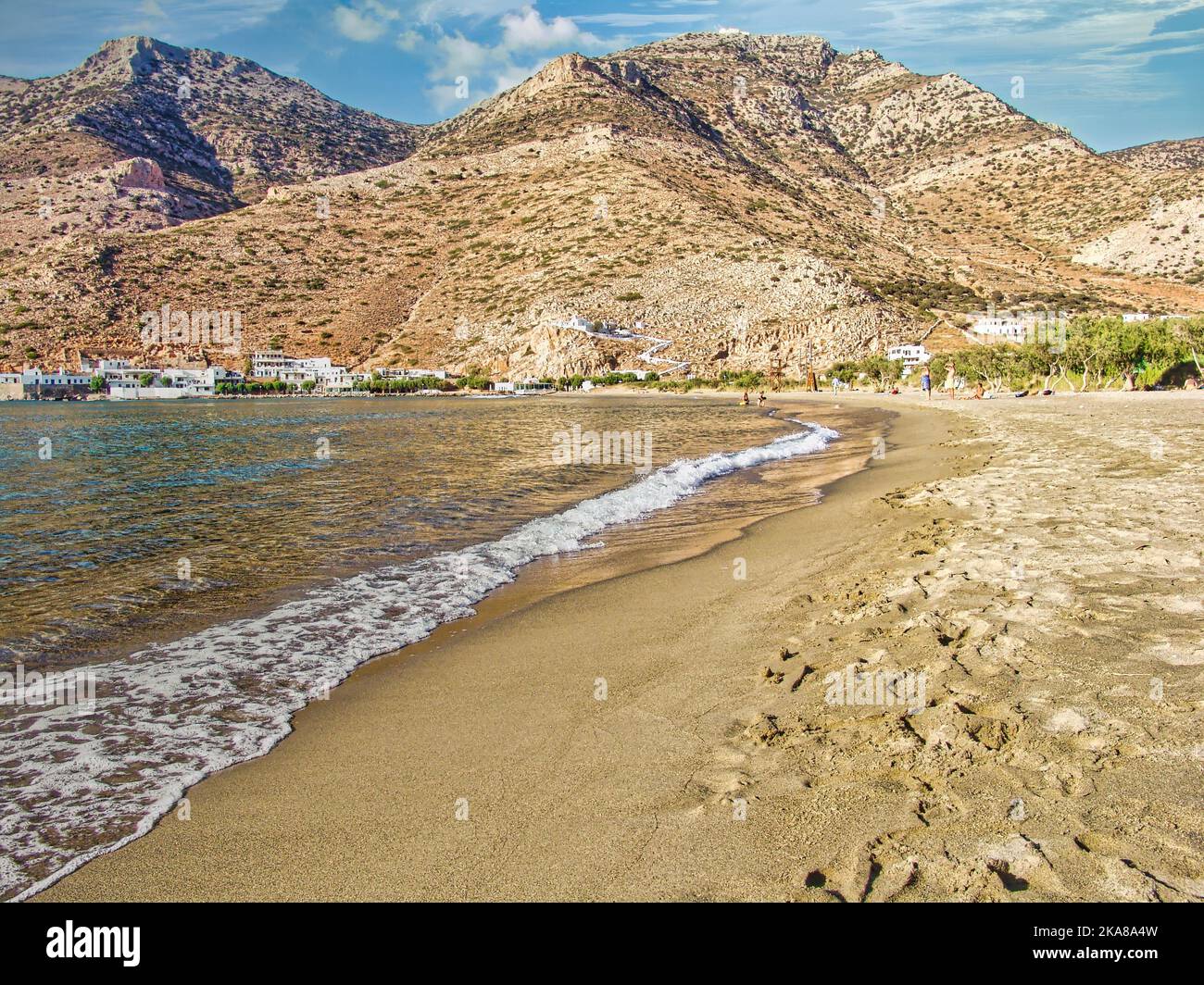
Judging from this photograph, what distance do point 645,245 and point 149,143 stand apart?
116930mm

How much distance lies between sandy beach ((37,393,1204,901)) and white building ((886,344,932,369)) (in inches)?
3062

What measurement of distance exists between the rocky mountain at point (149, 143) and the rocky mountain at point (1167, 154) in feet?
A: 534

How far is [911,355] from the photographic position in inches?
3238

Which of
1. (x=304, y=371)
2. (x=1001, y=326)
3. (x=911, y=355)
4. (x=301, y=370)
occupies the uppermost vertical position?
(x=1001, y=326)

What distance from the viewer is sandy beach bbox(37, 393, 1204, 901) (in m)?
3.34

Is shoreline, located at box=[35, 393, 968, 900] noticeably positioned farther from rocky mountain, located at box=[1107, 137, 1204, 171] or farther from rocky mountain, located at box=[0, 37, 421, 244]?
rocky mountain, located at box=[1107, 137, 1204, 171]

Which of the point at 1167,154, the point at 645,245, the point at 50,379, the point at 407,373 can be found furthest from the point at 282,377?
the point at 1167,154

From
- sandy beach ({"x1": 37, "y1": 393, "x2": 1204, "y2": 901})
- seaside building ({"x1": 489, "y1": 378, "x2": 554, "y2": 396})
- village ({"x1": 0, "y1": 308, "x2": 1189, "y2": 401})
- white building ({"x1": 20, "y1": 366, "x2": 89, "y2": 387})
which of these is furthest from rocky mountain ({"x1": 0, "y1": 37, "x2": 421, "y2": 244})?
sandy beach ({"x1": 37, "y1": 393, "x2": 1204, "y2": 901})

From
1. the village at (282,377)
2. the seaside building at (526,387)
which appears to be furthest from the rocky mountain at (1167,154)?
the seaside building at (526,387)

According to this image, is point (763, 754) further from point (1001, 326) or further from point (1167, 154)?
point (1167, 154)

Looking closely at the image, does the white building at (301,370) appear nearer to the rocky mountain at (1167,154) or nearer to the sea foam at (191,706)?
the sea foam at (191,706)

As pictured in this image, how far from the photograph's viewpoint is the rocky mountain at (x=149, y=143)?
126875 millimetres
